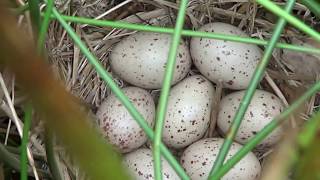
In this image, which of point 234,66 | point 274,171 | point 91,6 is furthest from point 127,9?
point 274,171

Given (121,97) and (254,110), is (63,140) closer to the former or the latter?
(121,97)

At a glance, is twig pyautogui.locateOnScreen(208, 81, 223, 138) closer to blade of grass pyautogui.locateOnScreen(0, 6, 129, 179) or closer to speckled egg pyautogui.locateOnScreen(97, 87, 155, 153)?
speckled egg pyautogui.locateOnScreen(97, 87, 155, 153)

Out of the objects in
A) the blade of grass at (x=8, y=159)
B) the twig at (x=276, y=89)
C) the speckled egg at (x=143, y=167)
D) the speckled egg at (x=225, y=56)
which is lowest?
the speckled egg at (x=143, y=167)

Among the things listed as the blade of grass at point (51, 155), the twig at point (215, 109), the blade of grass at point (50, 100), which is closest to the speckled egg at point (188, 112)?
the twig at point (215, 109)

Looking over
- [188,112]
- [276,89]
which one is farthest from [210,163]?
[276,89]

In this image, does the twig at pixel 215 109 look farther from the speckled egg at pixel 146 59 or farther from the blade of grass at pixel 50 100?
the blade of grass at pixel 50 100

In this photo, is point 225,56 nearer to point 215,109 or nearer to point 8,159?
point 215,109

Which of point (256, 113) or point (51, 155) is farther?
point (256, 113)
